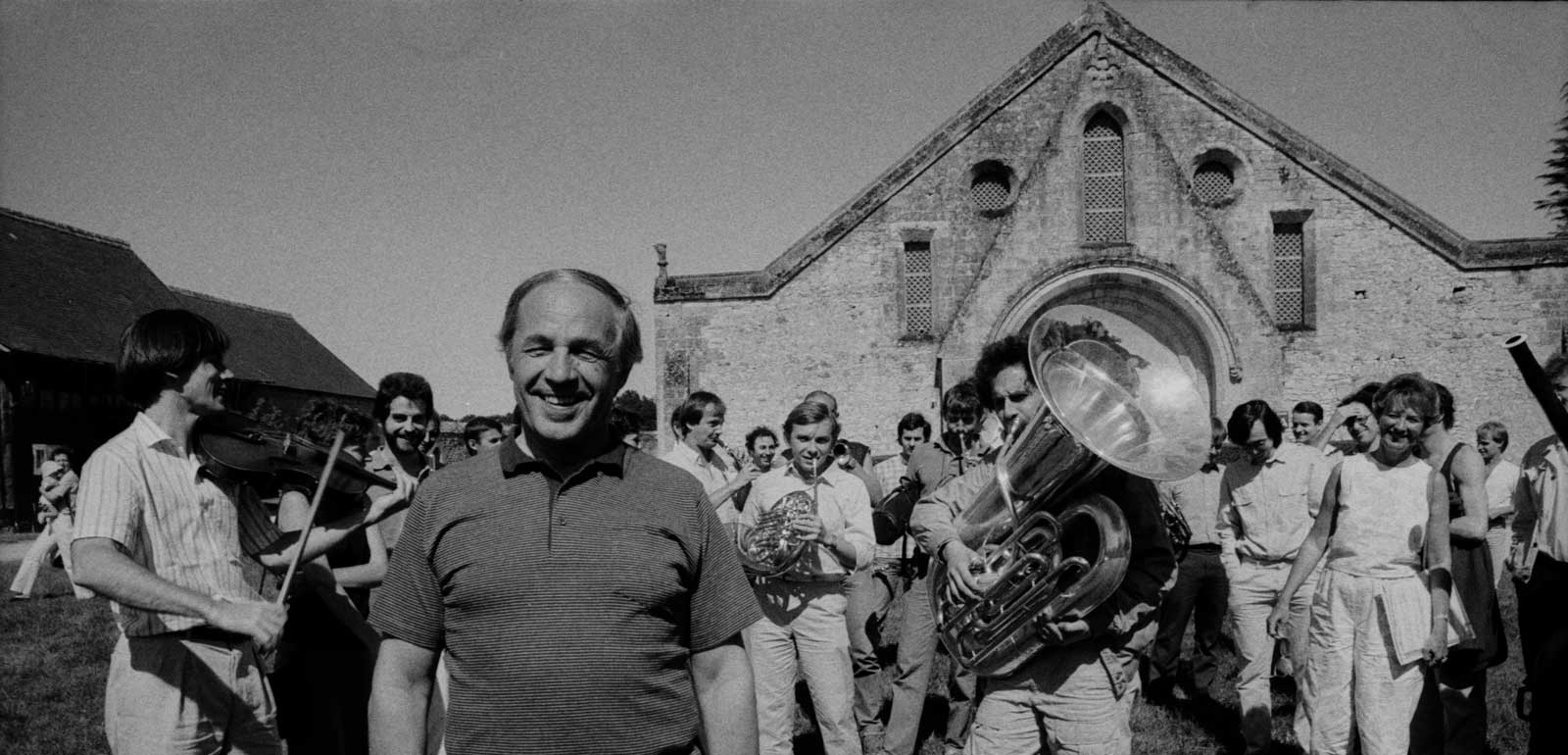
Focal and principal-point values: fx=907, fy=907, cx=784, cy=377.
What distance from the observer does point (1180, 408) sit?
3697mm

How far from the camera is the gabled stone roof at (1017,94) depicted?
17.4 m

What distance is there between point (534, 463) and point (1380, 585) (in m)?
4.79

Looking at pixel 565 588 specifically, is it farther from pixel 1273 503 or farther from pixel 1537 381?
pixel 1273 503

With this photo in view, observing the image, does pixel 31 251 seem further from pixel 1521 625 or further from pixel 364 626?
pixel 1521 625

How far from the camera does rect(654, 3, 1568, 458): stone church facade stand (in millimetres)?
17359

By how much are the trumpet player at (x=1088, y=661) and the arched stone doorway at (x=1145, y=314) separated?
14.4m

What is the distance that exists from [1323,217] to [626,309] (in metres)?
18.9

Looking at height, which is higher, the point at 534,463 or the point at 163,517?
the point at 534,463

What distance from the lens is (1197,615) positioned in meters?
7.66

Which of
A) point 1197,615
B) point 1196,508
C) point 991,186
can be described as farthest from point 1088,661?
point 991,186

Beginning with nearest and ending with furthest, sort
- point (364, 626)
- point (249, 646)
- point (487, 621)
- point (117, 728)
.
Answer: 1. point (487, 621)
2. point (117, 728)
3. point (249, 646)
4. point (364, 626)

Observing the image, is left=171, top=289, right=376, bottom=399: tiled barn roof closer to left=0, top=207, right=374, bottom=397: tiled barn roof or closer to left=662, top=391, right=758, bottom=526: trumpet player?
left=0, top=207, right=374, bottom=397: tiled barn roof

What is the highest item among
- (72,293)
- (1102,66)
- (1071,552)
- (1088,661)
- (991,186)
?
(1102,66)

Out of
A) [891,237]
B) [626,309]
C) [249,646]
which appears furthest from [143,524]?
[891,237]
